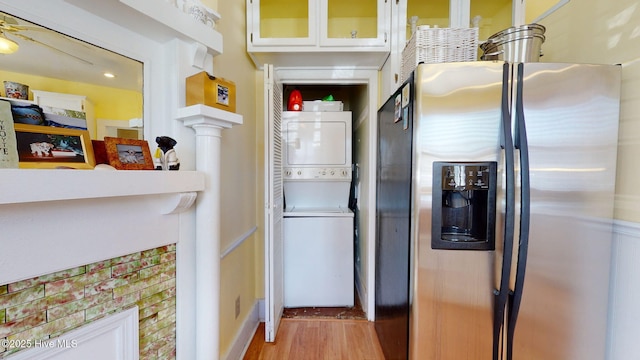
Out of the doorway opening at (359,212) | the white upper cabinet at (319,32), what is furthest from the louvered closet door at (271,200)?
the doorway opening at (359,212)

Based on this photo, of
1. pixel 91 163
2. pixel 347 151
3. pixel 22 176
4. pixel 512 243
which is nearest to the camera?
pixel 22 176

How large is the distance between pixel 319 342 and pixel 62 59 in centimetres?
206

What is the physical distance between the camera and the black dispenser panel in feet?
3.25

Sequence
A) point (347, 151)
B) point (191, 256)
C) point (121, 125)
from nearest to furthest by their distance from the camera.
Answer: point (121, 125) → point (191, 256) → point (347, 151)

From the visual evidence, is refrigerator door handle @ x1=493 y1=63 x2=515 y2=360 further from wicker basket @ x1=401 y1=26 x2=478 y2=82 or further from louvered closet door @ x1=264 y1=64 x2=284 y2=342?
louvered closet door @ x1=264 y1=64 x2=284 y2=342

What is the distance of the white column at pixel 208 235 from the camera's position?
102 centimetres

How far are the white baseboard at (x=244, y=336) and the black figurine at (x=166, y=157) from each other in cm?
119

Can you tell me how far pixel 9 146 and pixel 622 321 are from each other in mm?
2138

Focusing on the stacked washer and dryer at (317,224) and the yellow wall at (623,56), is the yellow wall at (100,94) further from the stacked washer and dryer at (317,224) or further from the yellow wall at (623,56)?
the yellow wall at (623,56)

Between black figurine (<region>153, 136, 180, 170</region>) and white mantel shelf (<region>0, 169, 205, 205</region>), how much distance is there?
5cm

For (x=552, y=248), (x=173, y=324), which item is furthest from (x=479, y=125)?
(x=173, y=324)

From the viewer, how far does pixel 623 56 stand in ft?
3.56

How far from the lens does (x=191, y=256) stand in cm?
106

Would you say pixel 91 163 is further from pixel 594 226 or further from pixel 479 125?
pixel 594 226
